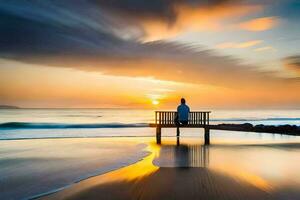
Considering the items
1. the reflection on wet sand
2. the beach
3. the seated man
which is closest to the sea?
the seated man

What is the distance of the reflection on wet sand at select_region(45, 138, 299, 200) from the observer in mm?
6750

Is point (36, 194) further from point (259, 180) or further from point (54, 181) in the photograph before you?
point (259, 180)

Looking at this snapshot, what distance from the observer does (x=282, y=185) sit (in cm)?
754

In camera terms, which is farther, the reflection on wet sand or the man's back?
the man's back

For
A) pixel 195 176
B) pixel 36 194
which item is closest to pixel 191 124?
pixel 195 176

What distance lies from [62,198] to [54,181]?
7.04 ft

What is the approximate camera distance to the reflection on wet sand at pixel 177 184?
675cm

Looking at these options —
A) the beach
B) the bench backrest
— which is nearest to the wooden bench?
the bench backrest

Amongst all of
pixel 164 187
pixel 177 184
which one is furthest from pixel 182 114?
pixel 164 187

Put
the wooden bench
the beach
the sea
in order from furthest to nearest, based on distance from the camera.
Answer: the sea → the wooden bench → the beach

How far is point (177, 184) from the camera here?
773 cm

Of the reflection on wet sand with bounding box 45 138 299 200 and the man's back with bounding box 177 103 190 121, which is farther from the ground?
the man's back with bounding box 177 103 190 121

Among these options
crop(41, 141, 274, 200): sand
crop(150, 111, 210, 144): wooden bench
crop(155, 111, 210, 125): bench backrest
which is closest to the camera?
crop(41, 141, 274, 200): sand

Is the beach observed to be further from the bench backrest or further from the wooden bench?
the bench backrest
